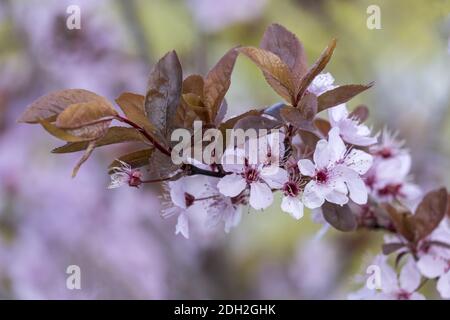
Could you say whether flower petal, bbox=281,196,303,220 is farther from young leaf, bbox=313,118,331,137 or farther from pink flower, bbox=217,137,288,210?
young leaf, bbox=313,118,331,137

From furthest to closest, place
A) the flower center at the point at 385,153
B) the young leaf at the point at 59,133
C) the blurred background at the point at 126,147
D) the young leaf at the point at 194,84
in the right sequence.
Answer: the blurred background at the point at 126,147 → the flower center at the point at 385,153 → the young leaf at the point at 194,84 → the young leaf at the point at 59,133

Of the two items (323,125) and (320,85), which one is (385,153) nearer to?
(323,125)

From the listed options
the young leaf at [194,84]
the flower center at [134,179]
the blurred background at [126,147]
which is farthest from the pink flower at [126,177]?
the blurred background at [126,147]

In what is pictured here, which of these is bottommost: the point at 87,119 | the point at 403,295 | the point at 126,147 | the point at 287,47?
the point at 403,295

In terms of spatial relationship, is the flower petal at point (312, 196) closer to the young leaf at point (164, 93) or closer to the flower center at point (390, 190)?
the young leaf at point (164, 93)

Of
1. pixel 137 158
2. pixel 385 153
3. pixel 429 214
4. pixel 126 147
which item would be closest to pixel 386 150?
pixel 385 153

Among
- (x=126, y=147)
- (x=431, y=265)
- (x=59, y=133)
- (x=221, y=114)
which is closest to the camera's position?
(x=59, y=133)

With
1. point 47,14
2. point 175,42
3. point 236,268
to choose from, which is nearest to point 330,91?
point 47,14
